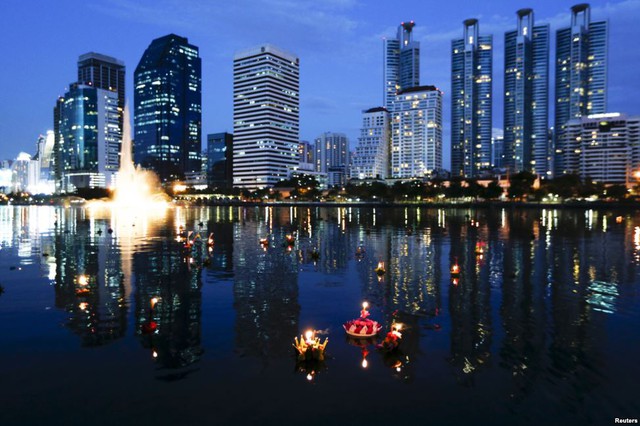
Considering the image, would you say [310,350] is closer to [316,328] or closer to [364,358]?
[364,358]

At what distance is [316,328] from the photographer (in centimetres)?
2184

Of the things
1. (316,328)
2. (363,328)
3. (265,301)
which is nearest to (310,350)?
(363,328)

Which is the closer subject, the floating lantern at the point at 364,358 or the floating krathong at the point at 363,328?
the floating lantern at the point at 364,358

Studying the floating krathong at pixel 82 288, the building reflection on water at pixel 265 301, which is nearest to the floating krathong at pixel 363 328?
the building reflection on water at pixel 265 301

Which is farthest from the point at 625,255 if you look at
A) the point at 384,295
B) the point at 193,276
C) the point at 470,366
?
the point at 193,276

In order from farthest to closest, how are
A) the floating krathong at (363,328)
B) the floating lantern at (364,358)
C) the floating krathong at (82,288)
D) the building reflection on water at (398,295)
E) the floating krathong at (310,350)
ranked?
the floating krathong at (82,288) < the floating krathong at (363,328) < the building reflection on water at (398,295) < the floating krathong at (310,350) < the floating lantern at (364,358)

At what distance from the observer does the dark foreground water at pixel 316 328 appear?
14086 millimetres

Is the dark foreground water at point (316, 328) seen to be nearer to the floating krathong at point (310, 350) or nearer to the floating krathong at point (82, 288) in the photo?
the floating krathong at point (82, 288)

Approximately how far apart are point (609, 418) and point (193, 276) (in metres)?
27.9

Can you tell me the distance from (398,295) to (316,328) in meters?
8.38

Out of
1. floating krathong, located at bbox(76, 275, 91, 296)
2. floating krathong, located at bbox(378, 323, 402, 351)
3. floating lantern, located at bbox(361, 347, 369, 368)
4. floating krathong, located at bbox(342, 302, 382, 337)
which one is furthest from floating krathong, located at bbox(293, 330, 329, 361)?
floating krathong, located at bbox(76, 275, 91, 296)

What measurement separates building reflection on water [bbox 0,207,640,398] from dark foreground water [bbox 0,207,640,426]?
5.1 inches

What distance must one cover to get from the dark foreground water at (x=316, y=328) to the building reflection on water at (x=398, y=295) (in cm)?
13

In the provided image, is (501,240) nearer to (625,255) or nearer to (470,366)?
(625,255)
